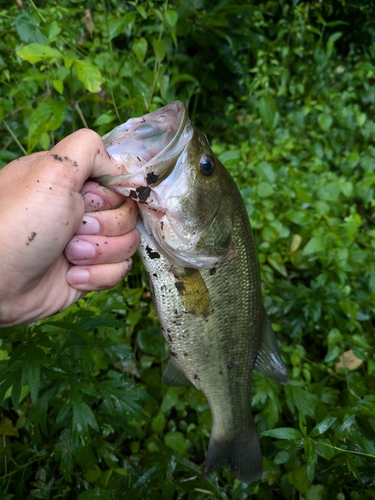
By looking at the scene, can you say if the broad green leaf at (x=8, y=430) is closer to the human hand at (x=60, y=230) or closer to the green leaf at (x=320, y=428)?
the human hand at (x=60, y=230)

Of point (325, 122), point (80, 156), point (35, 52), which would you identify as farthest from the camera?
point (325, 122)

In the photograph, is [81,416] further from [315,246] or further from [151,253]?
[315,246]

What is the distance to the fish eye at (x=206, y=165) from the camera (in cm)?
124

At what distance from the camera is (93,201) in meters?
1.14

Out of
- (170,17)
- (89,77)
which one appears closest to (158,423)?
(89,77)

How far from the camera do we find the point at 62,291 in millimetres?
1244

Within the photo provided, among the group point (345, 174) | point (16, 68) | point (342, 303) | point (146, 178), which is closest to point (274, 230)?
point (342, 303)

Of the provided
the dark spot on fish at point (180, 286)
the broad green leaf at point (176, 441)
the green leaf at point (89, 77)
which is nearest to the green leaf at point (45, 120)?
the green leaf at point (89, 77)

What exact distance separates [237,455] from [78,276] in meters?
1.28

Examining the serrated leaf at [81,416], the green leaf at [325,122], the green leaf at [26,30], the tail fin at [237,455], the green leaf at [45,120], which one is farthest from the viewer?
the green leaf at [325,122]

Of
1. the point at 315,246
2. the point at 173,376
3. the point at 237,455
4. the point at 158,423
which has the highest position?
Answer: the point at 173,376

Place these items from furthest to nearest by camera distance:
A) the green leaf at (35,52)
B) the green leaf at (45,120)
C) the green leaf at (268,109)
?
the green leaf at (268,109)
the green leaf at (45,120)
the green leaf at (35,52)

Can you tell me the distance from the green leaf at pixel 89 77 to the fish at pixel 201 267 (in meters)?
0.62

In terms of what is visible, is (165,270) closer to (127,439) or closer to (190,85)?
(127,439)
